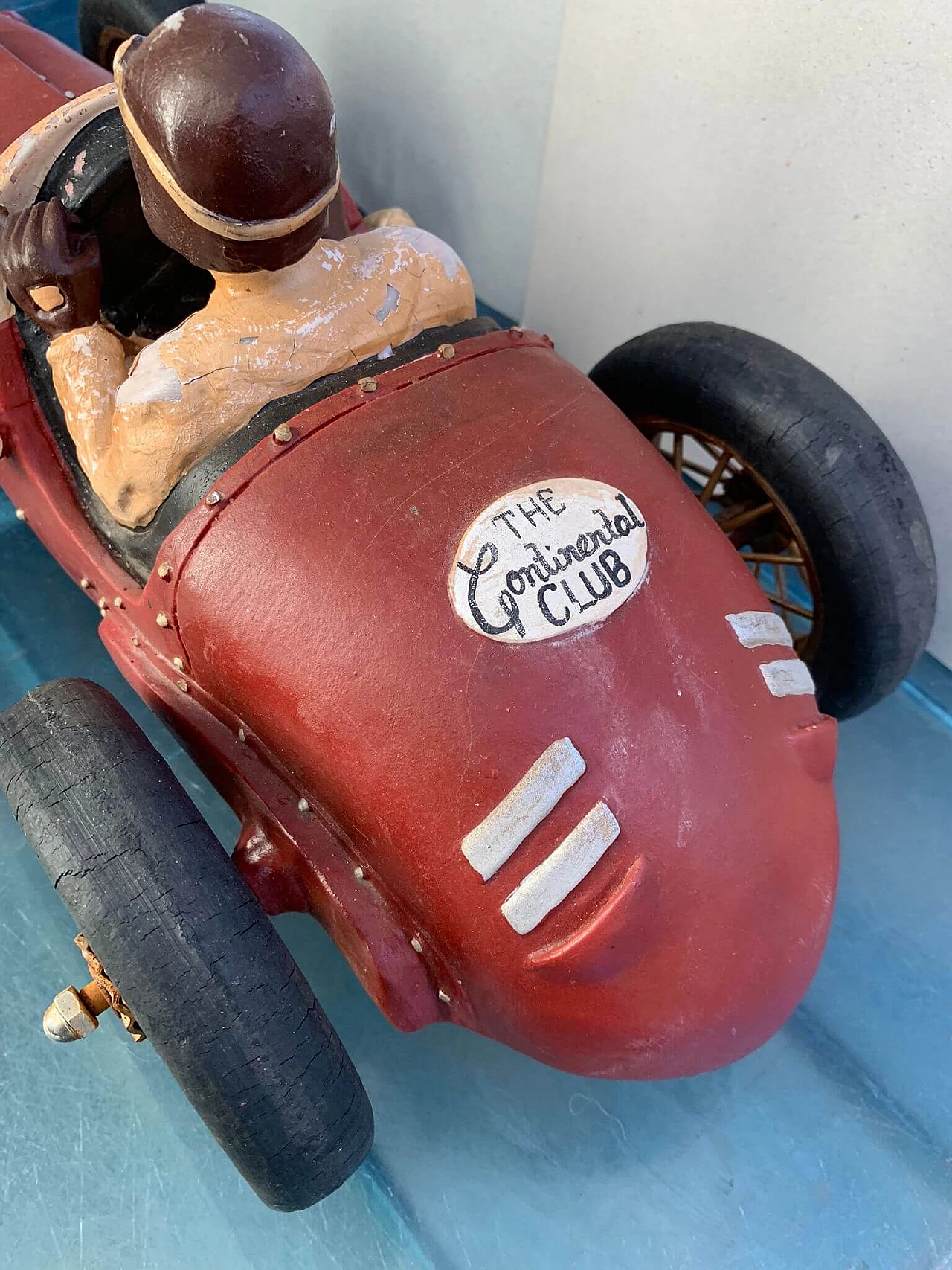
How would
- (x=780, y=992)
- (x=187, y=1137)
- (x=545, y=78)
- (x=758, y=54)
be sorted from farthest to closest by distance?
1. (x=545, y=78)
2. (x=758, y=54)
3. (x=187, y=1137)
4. (x=780, y=992)

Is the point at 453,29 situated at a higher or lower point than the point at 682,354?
higher

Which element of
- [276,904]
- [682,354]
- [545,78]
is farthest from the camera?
[545,78]

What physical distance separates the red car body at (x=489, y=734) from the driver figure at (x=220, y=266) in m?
0.08

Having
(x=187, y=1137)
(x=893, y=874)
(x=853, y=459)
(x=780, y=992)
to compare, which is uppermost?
(x=853, y=459)

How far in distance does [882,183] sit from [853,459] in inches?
18.8

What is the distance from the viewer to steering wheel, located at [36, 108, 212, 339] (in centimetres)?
125

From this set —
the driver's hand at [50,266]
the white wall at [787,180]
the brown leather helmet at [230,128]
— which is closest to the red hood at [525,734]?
the brown leather helmet at [230,128]

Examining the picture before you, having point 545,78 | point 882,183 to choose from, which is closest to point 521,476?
point 882,183

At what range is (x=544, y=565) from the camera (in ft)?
2.85

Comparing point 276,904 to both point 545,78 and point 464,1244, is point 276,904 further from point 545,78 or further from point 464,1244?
point 545,78

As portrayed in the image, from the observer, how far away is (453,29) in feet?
5.81

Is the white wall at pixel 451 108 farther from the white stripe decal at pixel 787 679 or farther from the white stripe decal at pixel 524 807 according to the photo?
the white stripe decal at pixel 524 807

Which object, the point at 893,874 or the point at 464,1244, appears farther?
the point at 893,874

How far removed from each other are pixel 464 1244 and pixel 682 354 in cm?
115
